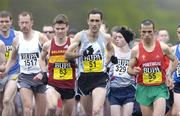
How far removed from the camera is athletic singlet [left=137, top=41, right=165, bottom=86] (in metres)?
12.6

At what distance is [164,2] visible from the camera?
28.0 meters

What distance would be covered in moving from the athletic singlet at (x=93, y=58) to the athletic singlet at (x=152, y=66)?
0.80 meters

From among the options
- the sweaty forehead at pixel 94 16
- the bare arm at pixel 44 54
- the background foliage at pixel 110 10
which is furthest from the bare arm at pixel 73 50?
the background foliage at pixel 110 10

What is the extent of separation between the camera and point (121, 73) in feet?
46.9

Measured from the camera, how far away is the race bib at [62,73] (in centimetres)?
1339

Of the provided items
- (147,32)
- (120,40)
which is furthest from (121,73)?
(147,32)

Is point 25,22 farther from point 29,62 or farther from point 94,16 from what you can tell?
point 94,16

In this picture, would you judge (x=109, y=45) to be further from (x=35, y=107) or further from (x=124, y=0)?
(x=124, y=0)

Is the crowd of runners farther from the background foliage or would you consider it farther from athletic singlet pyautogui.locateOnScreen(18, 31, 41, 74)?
the background foliage

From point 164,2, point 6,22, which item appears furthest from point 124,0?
point 6,22

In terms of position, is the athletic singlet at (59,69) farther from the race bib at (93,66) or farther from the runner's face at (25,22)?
the runner's face at (25,22)

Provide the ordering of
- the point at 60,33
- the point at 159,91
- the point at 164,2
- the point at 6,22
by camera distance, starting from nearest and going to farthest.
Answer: the point at 159,91
the point at 60,33
the point at 6,22
the point at 164,2

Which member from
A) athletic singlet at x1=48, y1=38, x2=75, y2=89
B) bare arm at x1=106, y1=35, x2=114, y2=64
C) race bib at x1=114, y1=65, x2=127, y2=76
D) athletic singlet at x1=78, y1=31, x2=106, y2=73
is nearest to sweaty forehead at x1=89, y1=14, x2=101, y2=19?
athletic singlet at x1=78, y1=31, x2=106, y2=73

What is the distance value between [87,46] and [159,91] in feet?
5.35
